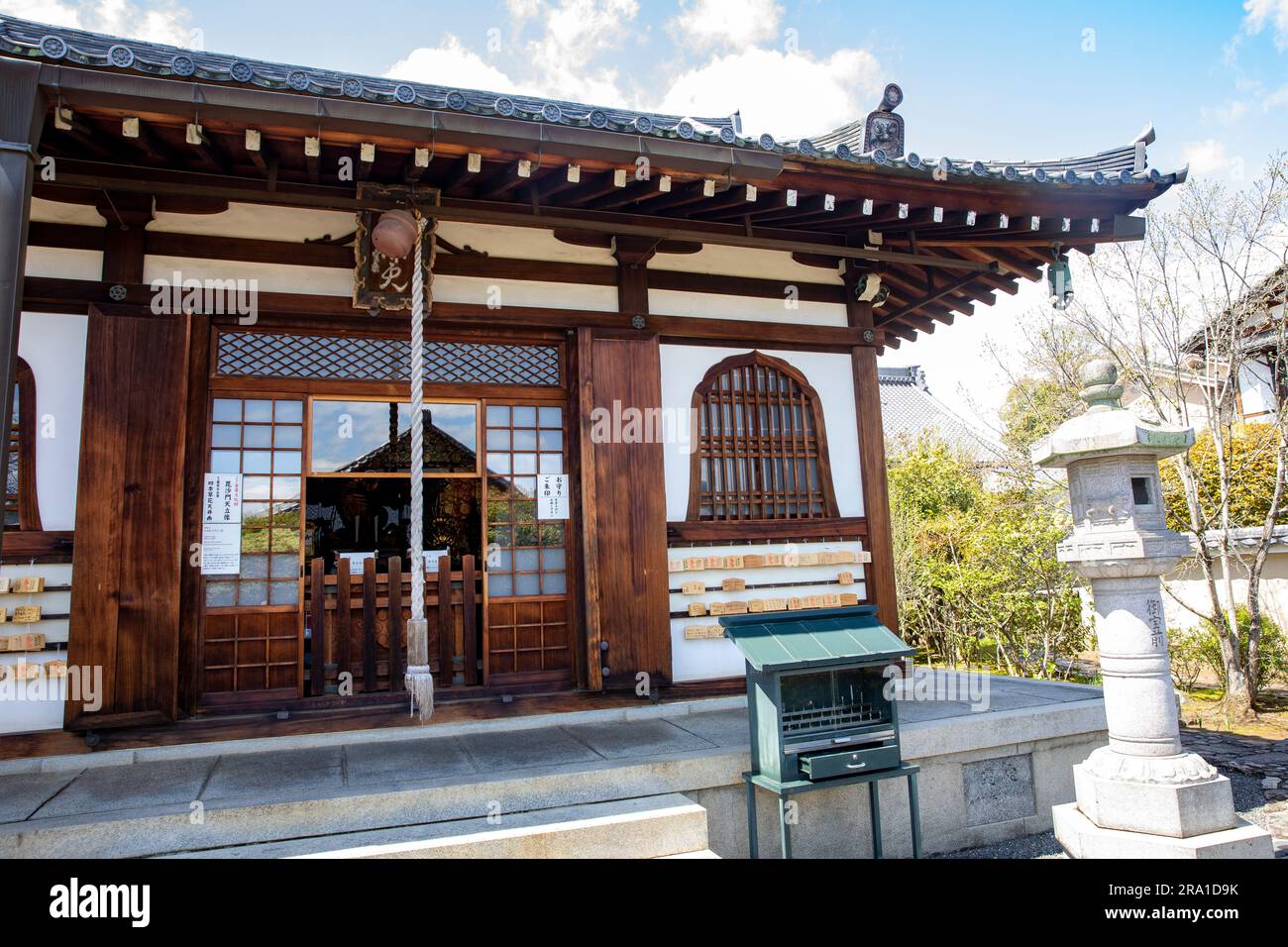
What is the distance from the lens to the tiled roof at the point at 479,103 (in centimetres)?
413

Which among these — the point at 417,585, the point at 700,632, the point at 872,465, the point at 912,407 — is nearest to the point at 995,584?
the point at 872,465

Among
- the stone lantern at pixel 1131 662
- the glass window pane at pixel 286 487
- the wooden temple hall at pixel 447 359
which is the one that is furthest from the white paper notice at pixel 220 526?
the stone lantern at pixel 1131 662

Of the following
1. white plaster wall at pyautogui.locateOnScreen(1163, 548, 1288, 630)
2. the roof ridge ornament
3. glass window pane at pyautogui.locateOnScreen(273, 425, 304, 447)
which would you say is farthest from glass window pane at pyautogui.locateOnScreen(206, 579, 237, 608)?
white plaster wall at pyautogui.locateOnScreen(1163, 548, 1288, 630)

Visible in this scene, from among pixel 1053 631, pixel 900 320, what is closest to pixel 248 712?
pixel 900 320

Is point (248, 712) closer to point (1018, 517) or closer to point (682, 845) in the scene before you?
point (682, 845)

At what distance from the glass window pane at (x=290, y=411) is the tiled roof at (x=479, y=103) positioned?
7.53 ft

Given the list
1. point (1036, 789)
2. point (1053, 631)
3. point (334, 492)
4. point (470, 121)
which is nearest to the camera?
point (470, 121)

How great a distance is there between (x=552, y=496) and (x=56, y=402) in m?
3.50

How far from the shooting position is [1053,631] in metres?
11.6

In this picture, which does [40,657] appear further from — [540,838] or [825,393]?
[825,393]

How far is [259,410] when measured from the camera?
599cm

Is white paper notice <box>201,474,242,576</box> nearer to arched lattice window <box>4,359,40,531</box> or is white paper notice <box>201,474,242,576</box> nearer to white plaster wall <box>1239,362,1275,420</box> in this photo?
arched lattice window <box>4,359,40,531</box>

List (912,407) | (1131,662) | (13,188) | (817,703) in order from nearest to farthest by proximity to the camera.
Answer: (13,188), (1131,662), (817,703), (912,407)
